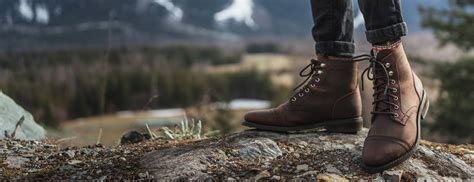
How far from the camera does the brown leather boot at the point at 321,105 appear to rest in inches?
119

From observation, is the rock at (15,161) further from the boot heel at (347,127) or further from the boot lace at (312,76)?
the boot heel at (347,127)

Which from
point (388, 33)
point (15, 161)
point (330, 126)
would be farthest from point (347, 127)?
point (15, 161)

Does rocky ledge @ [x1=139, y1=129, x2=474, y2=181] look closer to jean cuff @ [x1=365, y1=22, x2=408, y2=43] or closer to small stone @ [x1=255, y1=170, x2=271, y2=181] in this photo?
small stone @ [x1=255, y1=170, x2=271, y2=181]

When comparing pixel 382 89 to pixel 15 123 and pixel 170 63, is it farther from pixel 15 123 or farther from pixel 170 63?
pixel 170 63

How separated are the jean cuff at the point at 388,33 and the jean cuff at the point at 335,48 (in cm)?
31

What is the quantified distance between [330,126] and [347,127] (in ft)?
0.33

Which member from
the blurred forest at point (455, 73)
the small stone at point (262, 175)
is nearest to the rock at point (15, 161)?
the small stone at point (262, 175)

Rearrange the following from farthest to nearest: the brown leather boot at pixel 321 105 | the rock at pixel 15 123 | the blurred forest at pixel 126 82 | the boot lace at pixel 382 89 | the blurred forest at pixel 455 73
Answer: the blurred forest at pixel 126 82 < the blurred forest at pixel 455 73 < the rock at pixel 15 123 < the brown leather boot at pixel 321 105 < the boot lace at pixel 382 89

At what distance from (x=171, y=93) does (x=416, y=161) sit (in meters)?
75.1

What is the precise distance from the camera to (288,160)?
2701mm

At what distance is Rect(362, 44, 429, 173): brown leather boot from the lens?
8.39 feet

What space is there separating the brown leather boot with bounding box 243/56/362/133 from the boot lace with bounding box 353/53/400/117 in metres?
0.24

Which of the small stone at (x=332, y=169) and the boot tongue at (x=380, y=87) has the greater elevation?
the boot tongue at (x=380, y=87)

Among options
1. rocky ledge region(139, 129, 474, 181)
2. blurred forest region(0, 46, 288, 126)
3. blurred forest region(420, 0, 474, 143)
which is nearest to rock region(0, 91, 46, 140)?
rocky ledge region(139, 129, 474, 181)
